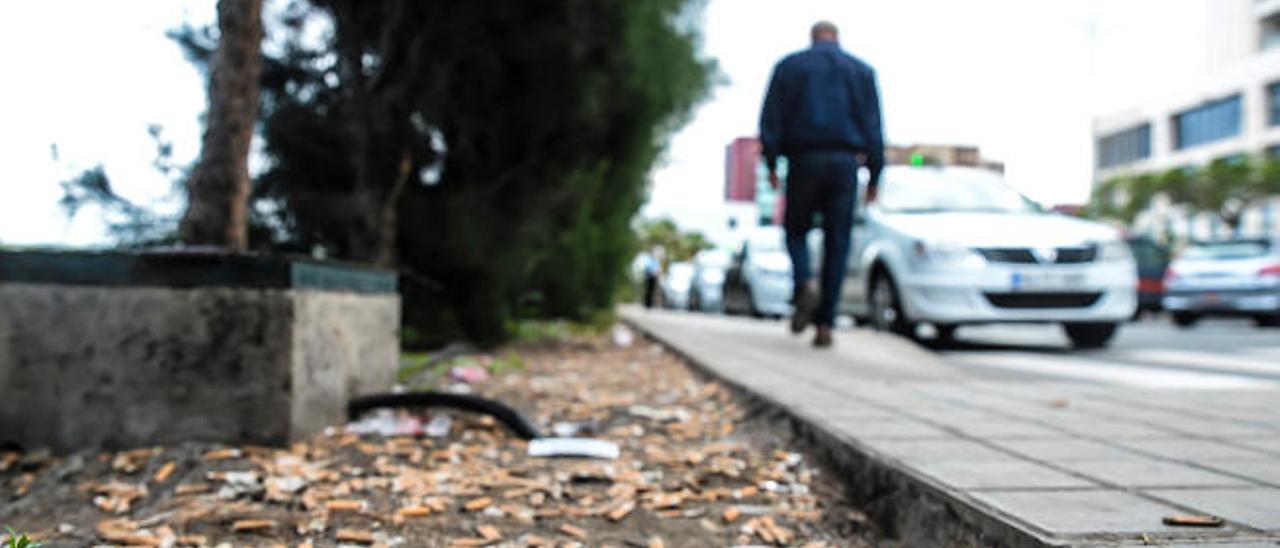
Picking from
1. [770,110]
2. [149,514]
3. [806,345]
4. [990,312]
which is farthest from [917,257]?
[149,514]

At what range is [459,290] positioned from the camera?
6.56 m

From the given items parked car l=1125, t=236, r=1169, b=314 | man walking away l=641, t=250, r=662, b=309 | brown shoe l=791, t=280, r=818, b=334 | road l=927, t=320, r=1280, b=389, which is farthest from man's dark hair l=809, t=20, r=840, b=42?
man walking away l=641, t=250, r=662, b=309

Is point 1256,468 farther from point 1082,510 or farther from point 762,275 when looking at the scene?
point 762,275

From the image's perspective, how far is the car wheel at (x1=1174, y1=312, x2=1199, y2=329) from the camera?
15633mm

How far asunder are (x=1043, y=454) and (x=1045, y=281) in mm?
5383

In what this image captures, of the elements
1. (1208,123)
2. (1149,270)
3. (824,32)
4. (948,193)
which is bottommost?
(1149,270)

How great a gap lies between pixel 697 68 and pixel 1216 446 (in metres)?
4.94

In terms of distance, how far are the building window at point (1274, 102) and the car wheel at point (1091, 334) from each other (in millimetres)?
48448

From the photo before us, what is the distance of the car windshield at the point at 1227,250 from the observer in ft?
49.5

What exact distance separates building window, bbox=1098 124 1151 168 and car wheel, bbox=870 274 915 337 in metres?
60.8

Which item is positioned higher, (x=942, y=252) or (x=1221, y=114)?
(x=1221, y=114)

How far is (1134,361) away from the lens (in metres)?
7.25

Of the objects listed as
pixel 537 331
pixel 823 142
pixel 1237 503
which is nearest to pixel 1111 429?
pixel 1237 503

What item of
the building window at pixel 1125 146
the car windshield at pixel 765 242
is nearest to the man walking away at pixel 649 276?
the car windshield at pixel 765 242
